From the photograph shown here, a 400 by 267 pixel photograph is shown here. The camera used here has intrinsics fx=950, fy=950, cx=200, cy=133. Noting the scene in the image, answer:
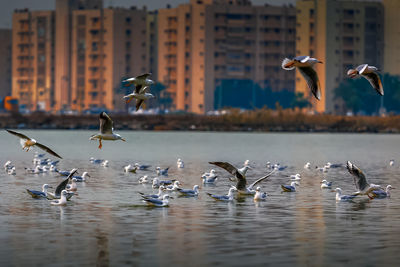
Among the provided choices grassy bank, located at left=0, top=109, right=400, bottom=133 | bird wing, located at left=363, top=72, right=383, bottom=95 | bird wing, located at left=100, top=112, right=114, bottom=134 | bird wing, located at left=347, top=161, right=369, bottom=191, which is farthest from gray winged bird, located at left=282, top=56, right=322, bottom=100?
grassy bank, located at left=0, top=109, right=400, bottom=133

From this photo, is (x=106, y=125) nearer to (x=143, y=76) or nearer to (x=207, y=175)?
(x=143, y=76)

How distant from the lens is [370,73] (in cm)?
2381

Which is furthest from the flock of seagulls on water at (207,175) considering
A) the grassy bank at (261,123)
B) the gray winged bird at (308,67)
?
the grassy bank at (261,123)

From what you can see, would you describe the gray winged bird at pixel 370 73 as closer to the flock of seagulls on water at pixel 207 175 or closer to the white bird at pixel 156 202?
the flock of seagulls on water at pixel 207 175

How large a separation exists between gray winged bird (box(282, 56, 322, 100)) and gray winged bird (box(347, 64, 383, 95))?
0.88m

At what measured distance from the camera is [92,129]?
531 feet

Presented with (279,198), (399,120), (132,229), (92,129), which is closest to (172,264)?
(132,229)

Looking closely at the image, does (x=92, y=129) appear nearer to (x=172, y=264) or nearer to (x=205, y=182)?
(x=205, y=182)

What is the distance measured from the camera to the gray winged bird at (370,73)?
22.9 meters

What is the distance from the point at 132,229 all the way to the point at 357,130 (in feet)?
414

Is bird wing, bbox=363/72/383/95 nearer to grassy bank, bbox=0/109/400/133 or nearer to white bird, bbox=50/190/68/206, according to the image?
white bird, bbox=50/190/68/206

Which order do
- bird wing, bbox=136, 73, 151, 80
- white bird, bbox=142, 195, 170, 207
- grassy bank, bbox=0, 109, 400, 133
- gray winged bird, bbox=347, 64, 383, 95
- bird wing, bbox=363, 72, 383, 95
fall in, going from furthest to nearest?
grassy bank, bbox=0, 109, 400, 133 < white bird, bbox=142, 195, 170, 207 < bird wing, bbox=136, 73, 151, 80 < bird wing, bbox=363, 72, 383, 95 < gray winged bird, bbox=347, 64, 383, 95

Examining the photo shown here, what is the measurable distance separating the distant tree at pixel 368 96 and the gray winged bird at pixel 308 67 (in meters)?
171

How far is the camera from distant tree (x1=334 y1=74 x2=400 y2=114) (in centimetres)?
19400
